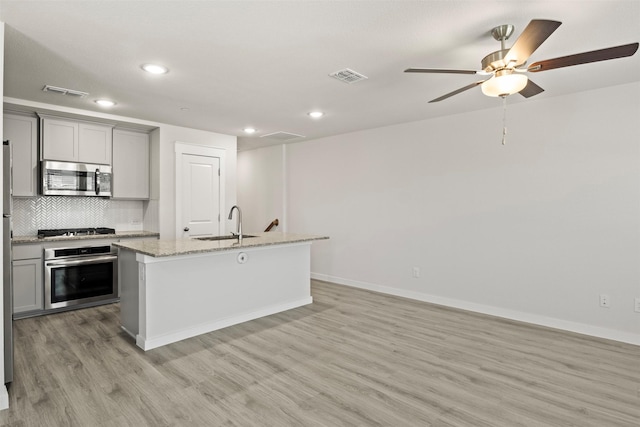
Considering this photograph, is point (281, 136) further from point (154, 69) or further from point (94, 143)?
point (154, 69)

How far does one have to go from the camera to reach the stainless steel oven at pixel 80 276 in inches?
164

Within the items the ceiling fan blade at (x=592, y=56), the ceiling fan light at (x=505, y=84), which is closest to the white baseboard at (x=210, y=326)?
the ceiling fan light at (x=505, y=84)

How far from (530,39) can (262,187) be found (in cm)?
572

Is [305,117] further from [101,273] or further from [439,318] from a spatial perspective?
[101,273]

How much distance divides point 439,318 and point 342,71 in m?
2.88

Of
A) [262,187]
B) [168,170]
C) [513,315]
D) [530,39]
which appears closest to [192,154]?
[168,170]

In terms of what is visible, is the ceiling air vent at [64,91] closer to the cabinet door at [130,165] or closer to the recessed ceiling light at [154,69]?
the recessed ceiling light at [154,69]

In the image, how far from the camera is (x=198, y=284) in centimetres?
359

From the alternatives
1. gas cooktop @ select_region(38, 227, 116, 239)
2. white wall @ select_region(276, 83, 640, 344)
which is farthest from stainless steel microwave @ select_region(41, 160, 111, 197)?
white wall @ select_region(276, 83, 640, 344)

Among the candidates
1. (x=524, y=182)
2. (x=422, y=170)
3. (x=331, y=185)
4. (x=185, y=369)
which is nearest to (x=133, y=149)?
(x=331, y=185)

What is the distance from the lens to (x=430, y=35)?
95.0 inches

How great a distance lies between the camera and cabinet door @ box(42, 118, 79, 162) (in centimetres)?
433

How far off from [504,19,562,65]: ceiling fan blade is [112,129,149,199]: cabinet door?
15.6 feet

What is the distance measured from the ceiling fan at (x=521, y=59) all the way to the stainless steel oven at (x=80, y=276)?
4262 mm
